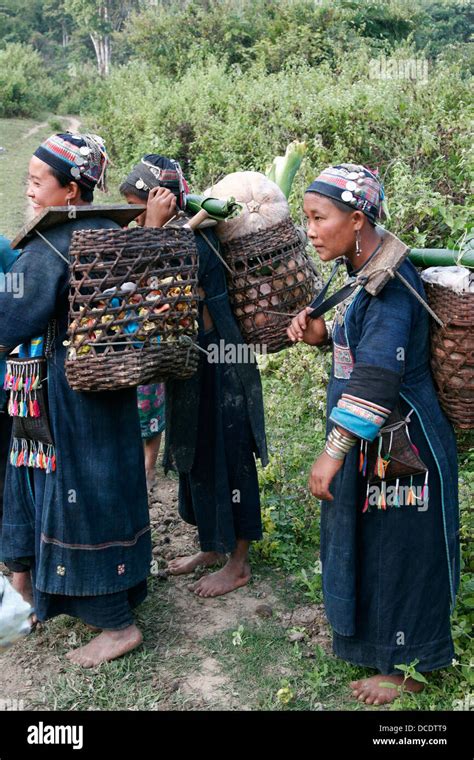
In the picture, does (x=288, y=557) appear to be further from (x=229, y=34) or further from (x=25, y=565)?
(x=229, y=34)

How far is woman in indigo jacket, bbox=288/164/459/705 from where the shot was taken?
8.89 feet

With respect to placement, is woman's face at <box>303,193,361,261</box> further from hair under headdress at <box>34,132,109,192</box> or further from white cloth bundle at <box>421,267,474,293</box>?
hair under headdress at <box>34,132,109,192</box>

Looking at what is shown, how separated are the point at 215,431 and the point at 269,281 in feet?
2.59

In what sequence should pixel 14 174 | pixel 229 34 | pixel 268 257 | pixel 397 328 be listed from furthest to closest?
1. pixel 229 34
2. pixel 14 174
3. pixel 268 257
4. pixel 397 328

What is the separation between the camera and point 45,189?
10.0 ft

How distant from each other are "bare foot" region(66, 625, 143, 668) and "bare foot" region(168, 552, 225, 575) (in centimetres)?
69

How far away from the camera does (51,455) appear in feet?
10.4

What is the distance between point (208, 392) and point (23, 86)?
74.5 ft

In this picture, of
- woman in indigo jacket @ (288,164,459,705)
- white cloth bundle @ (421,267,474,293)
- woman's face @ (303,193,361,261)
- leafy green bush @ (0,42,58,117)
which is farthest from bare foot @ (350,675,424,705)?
leafy green bush @ (0,42,58,117)

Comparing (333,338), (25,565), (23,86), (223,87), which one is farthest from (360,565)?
(23,86)

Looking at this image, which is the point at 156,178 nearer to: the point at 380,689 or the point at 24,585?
the point at 24,585

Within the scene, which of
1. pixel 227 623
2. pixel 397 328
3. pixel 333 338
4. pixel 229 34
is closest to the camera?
pixel 397 328

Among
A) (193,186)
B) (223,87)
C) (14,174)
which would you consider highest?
(223,87)

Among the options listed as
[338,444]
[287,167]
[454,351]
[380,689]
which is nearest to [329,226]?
[454,351]
